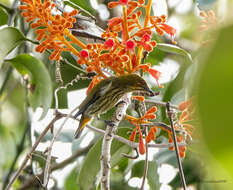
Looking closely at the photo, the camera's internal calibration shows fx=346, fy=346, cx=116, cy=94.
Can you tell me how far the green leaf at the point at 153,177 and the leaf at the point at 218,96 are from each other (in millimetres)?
2095

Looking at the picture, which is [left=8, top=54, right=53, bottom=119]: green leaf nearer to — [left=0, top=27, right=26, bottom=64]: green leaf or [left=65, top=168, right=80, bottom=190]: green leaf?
[left=0, top=27, right=26, bottom=64]: green leaf

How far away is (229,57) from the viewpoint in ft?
0.84

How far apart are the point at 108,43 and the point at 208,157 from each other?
1.34 meters

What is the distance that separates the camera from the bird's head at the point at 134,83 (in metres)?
1.74

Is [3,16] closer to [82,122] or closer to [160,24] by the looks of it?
[82,122]

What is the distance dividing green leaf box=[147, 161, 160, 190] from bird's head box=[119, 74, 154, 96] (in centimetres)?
73

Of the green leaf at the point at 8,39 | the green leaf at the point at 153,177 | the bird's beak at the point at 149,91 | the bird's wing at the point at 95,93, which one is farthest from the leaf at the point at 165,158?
the green leaf at the point at 8,39

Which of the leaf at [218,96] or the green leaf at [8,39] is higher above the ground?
the leaf at [218,96]

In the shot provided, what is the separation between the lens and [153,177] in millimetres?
2350

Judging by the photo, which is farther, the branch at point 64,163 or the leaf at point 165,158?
the branch at point 64,163

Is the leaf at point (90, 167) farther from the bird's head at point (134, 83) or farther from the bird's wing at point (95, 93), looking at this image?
the bird's head at point (134, 83)

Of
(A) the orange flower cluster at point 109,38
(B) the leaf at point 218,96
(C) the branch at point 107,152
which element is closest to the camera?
(B) the leaf at point 218,96

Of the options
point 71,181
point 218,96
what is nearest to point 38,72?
point 71,181

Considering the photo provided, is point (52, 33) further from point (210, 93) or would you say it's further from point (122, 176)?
point (122, 176)
